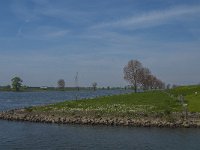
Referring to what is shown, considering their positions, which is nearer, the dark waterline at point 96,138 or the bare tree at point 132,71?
the dark waterline at point 96,138

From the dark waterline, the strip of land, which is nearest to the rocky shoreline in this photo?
the strip of land

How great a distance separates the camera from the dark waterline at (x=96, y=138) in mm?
47062

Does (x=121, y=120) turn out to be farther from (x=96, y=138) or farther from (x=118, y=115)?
(x=96, y=138)

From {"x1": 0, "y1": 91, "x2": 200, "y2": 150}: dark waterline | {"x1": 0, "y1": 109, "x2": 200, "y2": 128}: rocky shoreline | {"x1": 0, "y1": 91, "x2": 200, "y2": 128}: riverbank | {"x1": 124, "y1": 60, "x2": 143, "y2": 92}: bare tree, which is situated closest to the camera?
{"x1": 0, "y1": 91, "x2": 200, "y2": 150}: dark waterline

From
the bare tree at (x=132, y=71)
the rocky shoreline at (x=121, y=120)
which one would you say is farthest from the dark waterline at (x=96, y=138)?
the bare tree at (x=132, y=71)

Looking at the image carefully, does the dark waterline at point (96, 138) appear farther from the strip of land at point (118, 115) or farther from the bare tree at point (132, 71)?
the bare tree at point (132, 71)

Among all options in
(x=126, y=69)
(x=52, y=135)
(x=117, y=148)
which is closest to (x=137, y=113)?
(x=52, y=135)

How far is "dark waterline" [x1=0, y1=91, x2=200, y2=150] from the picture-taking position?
47062 millimetres

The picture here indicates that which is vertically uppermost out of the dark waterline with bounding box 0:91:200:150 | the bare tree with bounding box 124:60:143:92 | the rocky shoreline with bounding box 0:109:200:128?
the bare tree with bounding box 124:60:143:92

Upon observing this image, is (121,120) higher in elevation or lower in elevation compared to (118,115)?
lower

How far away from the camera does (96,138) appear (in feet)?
171

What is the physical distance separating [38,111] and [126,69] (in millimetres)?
69875

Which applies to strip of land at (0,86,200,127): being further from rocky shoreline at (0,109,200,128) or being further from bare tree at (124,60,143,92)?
bare tree at (124,60,143,92)

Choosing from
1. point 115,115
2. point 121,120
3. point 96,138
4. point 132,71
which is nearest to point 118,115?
point 115,115
